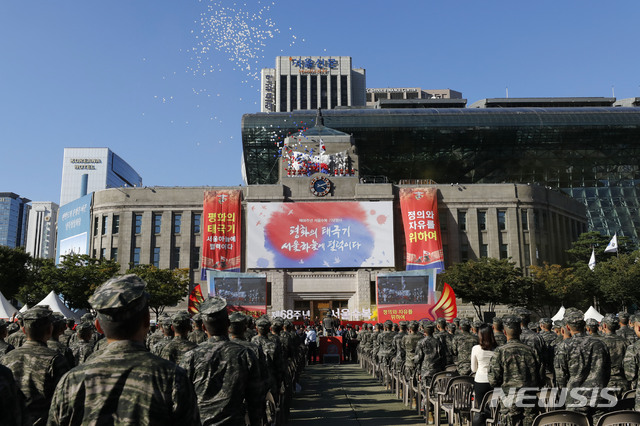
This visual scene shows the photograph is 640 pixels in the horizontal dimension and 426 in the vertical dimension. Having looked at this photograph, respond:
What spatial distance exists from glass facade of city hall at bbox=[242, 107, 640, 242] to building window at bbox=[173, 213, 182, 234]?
86.9ft

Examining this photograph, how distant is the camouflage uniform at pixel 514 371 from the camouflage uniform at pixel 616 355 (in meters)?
2.07

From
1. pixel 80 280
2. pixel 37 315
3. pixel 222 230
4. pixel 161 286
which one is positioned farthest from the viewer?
pixel 222 230

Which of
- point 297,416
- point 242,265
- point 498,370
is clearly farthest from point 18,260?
point 498,370

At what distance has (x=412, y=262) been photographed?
57.1 metres

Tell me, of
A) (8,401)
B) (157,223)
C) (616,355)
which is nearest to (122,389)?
(8,401)

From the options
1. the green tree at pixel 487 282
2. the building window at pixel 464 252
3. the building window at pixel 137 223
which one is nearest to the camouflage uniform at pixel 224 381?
the green tree at pixel 487 282

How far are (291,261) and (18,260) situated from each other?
24904mm

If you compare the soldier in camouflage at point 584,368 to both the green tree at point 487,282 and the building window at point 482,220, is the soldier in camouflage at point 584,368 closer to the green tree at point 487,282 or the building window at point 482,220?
the green tree at point 487,282

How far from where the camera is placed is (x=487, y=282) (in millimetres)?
49969

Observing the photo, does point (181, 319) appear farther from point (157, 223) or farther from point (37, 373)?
point (157, 223)

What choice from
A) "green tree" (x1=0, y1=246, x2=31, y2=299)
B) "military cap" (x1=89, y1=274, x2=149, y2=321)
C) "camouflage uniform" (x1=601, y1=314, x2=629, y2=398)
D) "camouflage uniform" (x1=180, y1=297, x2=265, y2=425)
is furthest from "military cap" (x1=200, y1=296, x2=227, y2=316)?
"green tree" (x1=0, y1=246, x2=31, y2=299)

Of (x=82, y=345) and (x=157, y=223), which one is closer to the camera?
(x=82, y=345)

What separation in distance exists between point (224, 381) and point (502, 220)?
6250cm
